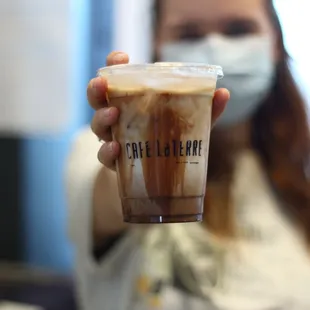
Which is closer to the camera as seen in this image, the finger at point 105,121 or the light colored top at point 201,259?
the finger at point 105,121

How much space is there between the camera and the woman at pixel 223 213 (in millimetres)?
1169

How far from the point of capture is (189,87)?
2.02 ft

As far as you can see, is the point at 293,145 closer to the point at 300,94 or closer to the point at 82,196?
the point at 300,94

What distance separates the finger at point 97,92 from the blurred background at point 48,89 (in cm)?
89

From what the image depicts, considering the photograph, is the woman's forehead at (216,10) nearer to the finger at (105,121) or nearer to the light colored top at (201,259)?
the light colored top at (201,259)

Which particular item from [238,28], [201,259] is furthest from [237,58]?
[201,259]

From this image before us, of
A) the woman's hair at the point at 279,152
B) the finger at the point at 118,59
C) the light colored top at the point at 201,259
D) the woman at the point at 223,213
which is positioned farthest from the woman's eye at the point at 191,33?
the finger at the point at 118,59

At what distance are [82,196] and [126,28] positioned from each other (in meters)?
0.73

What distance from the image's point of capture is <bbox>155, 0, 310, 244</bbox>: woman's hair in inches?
49.1

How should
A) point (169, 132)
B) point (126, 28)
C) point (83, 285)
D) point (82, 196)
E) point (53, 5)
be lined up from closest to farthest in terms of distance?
point (169, 132), point (82, 196), point (83, 285), point (53, 5), point (126, 28)

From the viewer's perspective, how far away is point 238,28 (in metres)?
1.19

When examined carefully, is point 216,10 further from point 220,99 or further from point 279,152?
point 220,99

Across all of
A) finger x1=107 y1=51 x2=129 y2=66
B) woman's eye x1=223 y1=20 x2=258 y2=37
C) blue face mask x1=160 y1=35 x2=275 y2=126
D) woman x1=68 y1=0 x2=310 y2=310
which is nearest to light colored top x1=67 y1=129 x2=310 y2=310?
woman x1=68 y1=0 x2=310 y2=310

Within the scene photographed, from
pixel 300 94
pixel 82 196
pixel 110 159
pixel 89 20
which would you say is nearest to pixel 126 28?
pixel 89 20
